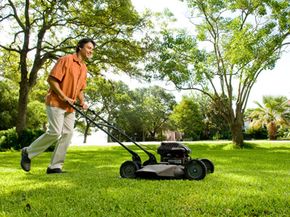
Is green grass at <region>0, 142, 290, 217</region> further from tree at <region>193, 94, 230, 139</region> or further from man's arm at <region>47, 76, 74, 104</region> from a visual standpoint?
tree at <region>193, 94, 230, 139</region>

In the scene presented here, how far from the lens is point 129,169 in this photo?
514cm

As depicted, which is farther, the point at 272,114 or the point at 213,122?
the point at 213,122

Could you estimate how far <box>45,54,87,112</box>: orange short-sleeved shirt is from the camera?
553 cm

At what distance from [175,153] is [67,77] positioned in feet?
6.28

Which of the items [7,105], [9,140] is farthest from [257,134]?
[9,140]

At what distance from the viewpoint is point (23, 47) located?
65.5ft

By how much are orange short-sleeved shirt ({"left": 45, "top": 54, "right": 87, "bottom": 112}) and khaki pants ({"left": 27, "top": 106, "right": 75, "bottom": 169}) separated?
0.10 metres

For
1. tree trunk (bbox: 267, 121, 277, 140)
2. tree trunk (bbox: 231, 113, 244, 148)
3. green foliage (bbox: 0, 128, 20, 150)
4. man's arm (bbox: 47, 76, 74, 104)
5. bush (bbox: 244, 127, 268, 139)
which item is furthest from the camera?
bush (bbox: 244, 127, 268, 139)

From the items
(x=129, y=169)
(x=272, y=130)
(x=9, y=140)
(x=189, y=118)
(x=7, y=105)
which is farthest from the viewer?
(x=189, y=118)

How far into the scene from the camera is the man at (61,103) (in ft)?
18.0

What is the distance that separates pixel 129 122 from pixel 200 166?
177ft

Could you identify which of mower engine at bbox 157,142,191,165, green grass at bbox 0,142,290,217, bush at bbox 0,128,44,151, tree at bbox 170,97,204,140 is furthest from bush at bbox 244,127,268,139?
green grass at bbox 0,142,290,217

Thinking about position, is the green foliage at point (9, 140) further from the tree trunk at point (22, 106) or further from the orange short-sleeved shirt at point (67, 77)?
the orange short-sleeved shirt at point (67, 77)

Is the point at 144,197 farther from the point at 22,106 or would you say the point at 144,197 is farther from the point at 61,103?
the point at 22,106
